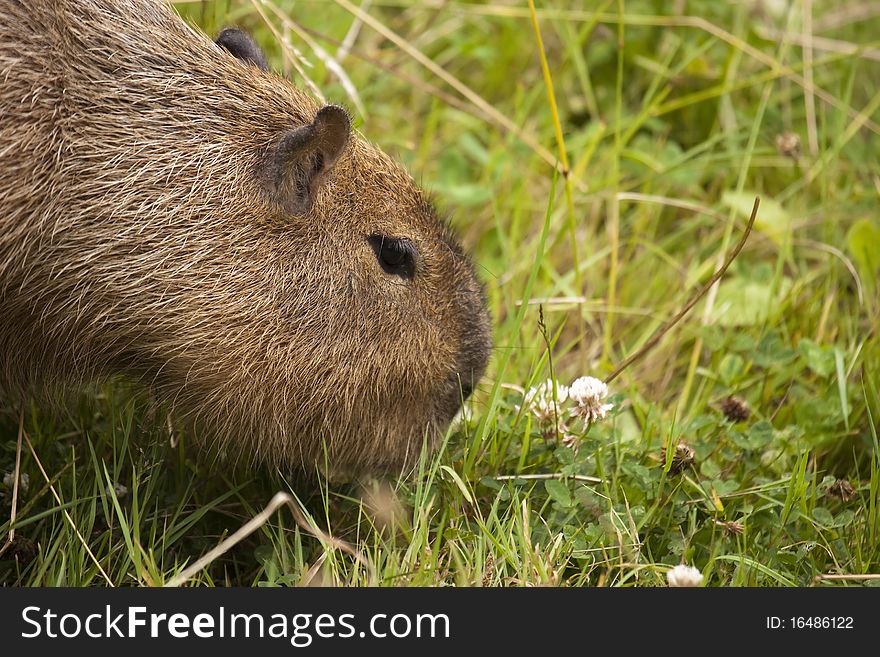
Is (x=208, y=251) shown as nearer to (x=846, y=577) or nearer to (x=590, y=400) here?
(x=590, y=400)

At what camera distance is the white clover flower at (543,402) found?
414 centimetres

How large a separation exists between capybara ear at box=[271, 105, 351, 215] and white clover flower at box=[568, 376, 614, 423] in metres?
1.26

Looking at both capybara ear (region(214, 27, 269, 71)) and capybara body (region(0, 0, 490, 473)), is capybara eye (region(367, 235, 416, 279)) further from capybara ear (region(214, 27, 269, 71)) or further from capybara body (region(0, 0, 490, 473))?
capybara ear (region(214, 27, 269, 71))

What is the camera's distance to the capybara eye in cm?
380

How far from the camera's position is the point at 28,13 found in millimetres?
3471

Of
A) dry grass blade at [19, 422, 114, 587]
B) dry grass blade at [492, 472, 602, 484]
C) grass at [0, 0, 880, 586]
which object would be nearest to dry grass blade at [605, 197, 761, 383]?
grass at [0, 0, 880, 586]

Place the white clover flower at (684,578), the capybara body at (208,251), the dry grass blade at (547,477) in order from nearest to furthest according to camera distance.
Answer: the white clover flower at (684,578), the capybara body at (208,251), the dry grass blade at (547,477)

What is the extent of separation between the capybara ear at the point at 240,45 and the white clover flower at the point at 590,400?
174cm

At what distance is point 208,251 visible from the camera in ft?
11.5

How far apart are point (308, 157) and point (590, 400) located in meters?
1.40

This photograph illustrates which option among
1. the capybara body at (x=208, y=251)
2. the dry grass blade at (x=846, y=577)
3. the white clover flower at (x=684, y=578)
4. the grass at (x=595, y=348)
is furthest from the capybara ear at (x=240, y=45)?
the dry grass blade at (x=846, y=577)

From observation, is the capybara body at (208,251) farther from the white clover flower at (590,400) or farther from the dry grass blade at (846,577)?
the dry grass blade at (846,577)
